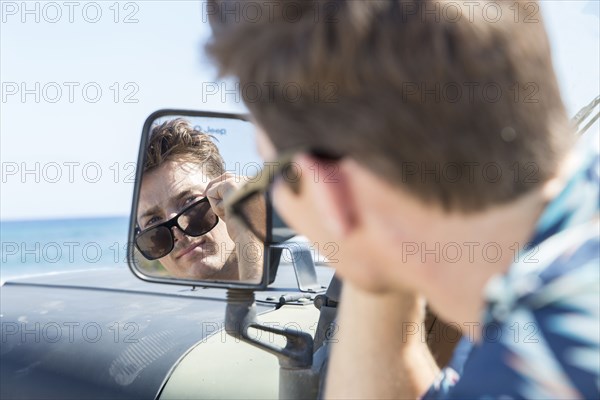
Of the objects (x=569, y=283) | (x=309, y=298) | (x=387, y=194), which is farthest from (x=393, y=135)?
(x=309, y=298)

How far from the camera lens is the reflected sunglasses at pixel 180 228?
218cm

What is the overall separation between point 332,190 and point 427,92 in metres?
0.18

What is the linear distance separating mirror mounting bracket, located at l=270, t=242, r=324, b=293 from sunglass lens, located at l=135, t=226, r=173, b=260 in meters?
0.40

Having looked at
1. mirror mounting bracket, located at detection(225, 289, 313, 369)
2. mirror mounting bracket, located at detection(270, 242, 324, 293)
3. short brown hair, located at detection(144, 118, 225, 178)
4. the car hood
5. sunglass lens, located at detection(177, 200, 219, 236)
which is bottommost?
the car hood

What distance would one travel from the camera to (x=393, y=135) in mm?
1001

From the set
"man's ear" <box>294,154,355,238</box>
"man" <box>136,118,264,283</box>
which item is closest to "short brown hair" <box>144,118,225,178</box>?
"man" <box>136,118,264,283</box>

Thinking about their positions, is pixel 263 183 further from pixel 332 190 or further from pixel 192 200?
pixel 192 200

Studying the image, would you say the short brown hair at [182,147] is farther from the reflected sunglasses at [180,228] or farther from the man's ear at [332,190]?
the man's ear at [332,190]

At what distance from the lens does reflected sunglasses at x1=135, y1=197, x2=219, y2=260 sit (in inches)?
86.0

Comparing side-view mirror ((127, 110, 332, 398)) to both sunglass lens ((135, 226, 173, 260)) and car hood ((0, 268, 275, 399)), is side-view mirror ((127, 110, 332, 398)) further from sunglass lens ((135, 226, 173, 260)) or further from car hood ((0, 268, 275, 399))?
car hood ((0, 268, 275, 399))

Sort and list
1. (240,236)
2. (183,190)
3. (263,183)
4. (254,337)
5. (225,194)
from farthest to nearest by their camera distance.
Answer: (183,190), (240,236), (225,194), (254,337), (263,183)

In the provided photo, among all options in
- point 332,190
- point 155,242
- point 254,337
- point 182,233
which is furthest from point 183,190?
point 332,190

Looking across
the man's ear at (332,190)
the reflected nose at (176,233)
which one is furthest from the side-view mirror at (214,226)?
the man's ear at (332,190)

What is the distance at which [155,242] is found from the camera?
221 cm
